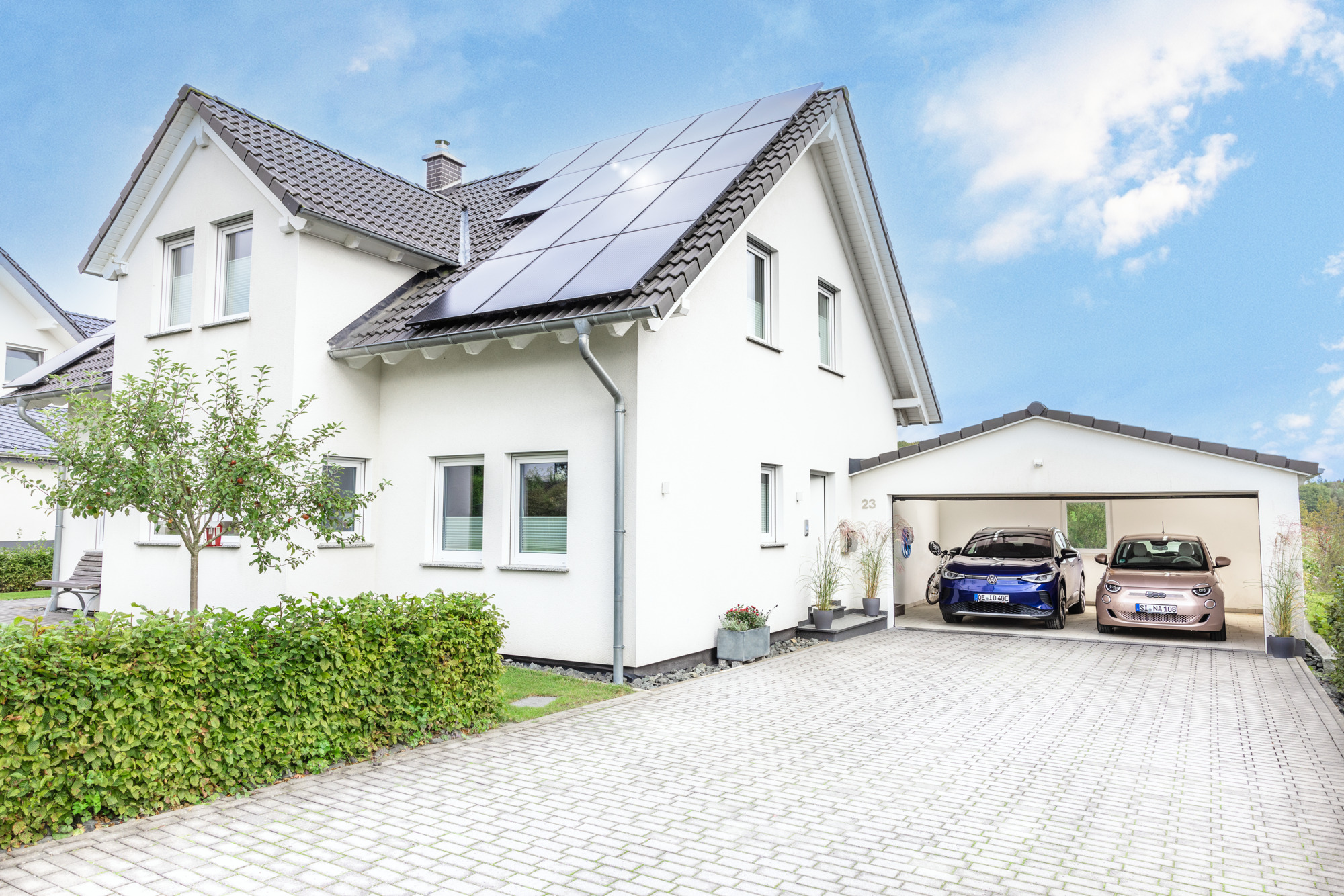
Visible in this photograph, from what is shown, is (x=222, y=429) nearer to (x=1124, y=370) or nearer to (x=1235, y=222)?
(x=1235, y=222)

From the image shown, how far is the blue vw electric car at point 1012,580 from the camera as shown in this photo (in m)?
14.4

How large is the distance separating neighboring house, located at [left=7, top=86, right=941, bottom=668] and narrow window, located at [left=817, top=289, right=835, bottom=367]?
2.74ft

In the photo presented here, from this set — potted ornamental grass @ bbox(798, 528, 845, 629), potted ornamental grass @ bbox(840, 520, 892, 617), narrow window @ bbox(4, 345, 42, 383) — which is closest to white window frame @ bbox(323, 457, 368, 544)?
potted ornamental grass @ bbox(798, 528, 845, 629)

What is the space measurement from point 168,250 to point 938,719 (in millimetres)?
11785

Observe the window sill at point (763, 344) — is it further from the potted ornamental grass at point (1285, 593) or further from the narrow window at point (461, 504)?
the potted ornamental grass at point (1285, 593)

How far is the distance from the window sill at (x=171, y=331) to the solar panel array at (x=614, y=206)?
3.72m

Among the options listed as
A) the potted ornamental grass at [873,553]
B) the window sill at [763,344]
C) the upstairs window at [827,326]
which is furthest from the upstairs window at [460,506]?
the potted ornamental grass at [873,553]

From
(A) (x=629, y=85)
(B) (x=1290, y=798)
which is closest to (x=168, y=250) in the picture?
(B) (x=1290, y=798)

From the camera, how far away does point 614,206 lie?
11906 mm

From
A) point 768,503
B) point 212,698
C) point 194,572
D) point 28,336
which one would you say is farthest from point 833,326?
point 28,336

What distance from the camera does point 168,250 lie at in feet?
40.9

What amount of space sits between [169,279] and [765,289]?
8451mm

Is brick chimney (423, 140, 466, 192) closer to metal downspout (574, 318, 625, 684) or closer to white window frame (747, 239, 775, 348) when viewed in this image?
white window frame (747, 239, 775, 348)

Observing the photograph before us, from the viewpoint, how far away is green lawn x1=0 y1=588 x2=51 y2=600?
59.1ft
